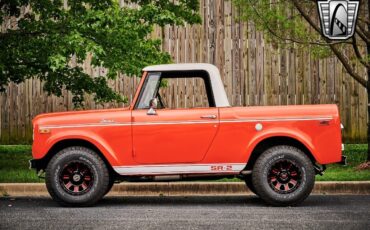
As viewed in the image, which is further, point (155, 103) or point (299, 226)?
point (155, 103)

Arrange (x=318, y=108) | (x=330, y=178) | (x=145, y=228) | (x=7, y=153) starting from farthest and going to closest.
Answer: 1. (x=7, y=153)
2. (x=330, y=178)
3. (x=318, y=108)
4. (x=145, y=228)

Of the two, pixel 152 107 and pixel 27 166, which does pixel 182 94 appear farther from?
pixel 152 107

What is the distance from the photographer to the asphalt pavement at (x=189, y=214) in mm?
7863

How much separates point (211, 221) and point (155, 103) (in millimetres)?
2000

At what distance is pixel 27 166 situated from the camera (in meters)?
13.7

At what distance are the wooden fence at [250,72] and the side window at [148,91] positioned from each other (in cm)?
570

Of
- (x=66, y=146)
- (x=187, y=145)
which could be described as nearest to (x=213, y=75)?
(x=187, y=145)

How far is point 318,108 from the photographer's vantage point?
9.41 meters

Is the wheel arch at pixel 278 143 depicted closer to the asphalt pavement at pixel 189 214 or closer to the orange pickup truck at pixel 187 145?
the orange pickup truck at pixel 187 145

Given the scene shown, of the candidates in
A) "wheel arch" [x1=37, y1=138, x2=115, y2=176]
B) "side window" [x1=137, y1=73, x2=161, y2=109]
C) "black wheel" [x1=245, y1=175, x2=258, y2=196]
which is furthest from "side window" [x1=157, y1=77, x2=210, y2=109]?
"wheel arch" [x1=37, y1=138, x2=115, y2=176]

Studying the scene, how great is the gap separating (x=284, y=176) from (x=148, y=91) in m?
2.02

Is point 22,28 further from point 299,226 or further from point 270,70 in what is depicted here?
point 299,226

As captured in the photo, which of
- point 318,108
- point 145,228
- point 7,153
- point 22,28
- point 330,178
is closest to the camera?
point 145,228

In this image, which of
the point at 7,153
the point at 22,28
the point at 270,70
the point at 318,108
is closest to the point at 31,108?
the point at 7,153
